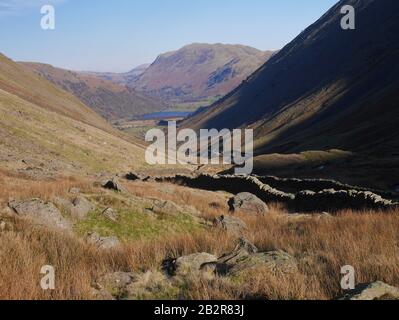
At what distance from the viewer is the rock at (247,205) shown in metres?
25.0

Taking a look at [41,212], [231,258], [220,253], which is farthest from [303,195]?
[231,258]

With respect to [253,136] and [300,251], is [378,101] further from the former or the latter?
[300,251]

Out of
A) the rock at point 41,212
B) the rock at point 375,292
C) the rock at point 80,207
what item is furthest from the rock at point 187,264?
the rock at point 80,207

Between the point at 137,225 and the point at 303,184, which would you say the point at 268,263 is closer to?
the point at 137,225

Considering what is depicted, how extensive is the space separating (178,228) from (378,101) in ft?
332

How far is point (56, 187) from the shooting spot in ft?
65.2

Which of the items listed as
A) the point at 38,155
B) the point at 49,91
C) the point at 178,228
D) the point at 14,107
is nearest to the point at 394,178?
the point at 178,228

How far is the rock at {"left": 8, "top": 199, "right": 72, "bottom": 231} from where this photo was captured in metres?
14.2

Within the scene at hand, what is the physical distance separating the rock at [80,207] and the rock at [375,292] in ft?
39.4

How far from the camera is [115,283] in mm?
7809

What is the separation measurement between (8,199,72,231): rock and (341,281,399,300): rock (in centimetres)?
998

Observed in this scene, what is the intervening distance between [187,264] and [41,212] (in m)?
7.70

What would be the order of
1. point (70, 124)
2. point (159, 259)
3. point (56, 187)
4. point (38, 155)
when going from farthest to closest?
point (70, 124)
point (38, 155)
point (56, 187)
point (159, 259)

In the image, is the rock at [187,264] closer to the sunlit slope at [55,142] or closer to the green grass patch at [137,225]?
the green grass patch at [137,225]
